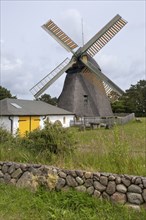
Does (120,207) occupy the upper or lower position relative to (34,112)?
lower

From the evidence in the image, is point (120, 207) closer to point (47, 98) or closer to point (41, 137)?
point (41, 137)

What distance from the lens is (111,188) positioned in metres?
4.94

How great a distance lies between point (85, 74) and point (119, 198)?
24.9 metres

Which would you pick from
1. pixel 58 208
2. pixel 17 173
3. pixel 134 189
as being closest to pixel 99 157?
pixel 134 189

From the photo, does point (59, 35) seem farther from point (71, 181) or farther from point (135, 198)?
point (135, 198)

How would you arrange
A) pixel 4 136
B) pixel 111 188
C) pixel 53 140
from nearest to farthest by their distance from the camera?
pixel 111 188 → pixel 53 140 → pixel 4 136

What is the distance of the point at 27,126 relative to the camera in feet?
76.0

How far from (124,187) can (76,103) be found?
2433 centimetres

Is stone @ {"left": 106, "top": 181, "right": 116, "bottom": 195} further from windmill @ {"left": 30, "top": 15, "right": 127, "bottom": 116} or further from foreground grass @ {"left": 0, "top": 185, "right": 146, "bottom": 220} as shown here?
windmill @ {"left": 30, "top": 15, "right": 127, "bottom": 116}

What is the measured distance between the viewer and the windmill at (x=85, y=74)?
28.3 meters

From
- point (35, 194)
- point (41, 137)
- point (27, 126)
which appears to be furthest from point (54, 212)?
point (27, 126)

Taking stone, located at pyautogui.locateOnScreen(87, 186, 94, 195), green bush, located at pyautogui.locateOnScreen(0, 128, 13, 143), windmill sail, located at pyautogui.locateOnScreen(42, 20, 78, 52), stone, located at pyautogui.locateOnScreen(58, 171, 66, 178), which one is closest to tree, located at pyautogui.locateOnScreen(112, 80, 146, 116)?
windmill sail, located at pyautogui.locateOnScreen(42, 20, 78, 52)

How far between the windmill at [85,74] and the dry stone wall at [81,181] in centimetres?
2236

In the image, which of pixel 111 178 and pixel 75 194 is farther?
pixel 75 194
